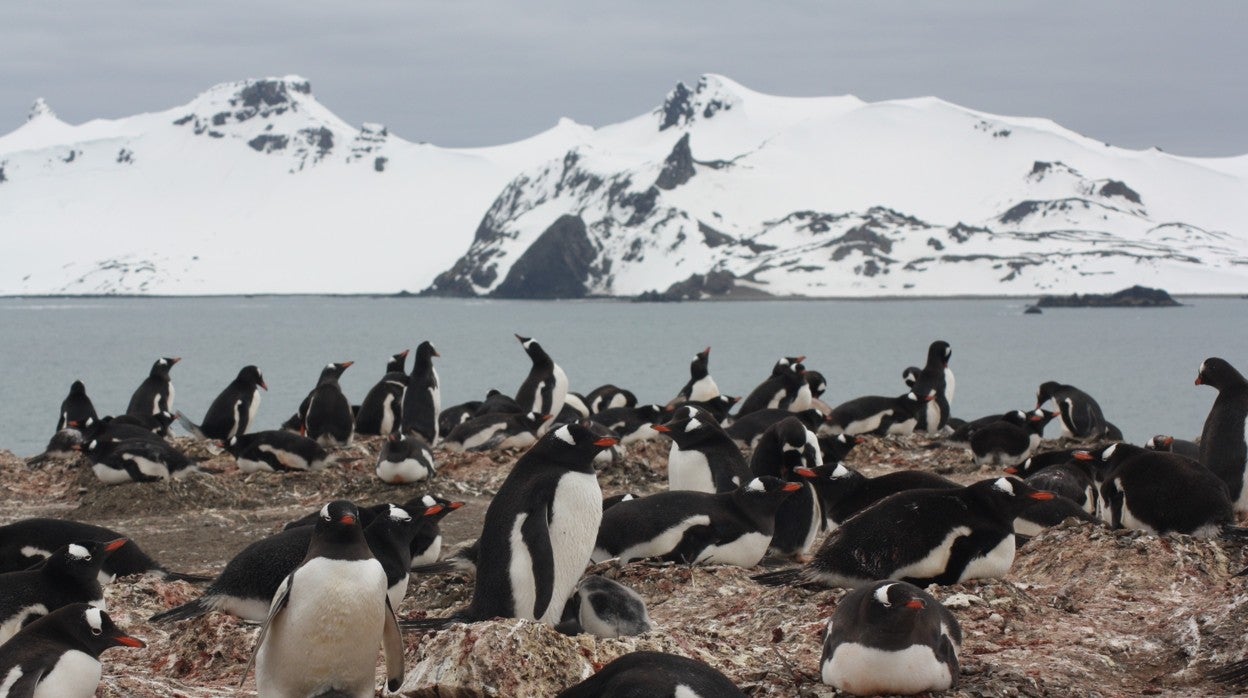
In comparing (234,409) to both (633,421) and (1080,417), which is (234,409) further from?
(1080,417)

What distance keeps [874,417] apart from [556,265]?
458 feet

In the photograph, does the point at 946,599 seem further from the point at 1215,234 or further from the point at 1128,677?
the point at 1215,234

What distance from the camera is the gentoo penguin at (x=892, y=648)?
16.3ft

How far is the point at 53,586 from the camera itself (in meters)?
6.26

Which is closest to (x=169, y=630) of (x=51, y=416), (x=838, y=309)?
(x=51, y=416)

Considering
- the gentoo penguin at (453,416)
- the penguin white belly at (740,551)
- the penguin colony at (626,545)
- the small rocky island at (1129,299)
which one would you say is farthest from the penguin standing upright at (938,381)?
the small rocky island at (1129,299)

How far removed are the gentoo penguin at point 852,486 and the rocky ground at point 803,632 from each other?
0.81 meters

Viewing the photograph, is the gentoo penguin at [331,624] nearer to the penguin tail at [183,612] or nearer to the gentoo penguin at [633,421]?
the penguin tail at [183,612]

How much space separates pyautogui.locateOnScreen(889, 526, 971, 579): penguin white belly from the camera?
653 centimetres

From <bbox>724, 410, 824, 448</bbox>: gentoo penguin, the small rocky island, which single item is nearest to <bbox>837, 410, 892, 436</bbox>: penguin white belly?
<bbox>724, 410, 824, 448</bbox>: gentoo penguin

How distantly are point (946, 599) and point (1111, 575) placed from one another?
1.39 meters

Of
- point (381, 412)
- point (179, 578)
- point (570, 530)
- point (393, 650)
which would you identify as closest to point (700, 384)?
point (381, 412)

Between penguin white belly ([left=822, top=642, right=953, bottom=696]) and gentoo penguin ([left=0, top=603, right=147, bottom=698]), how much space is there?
2733mm

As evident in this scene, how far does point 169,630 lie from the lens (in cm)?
693
